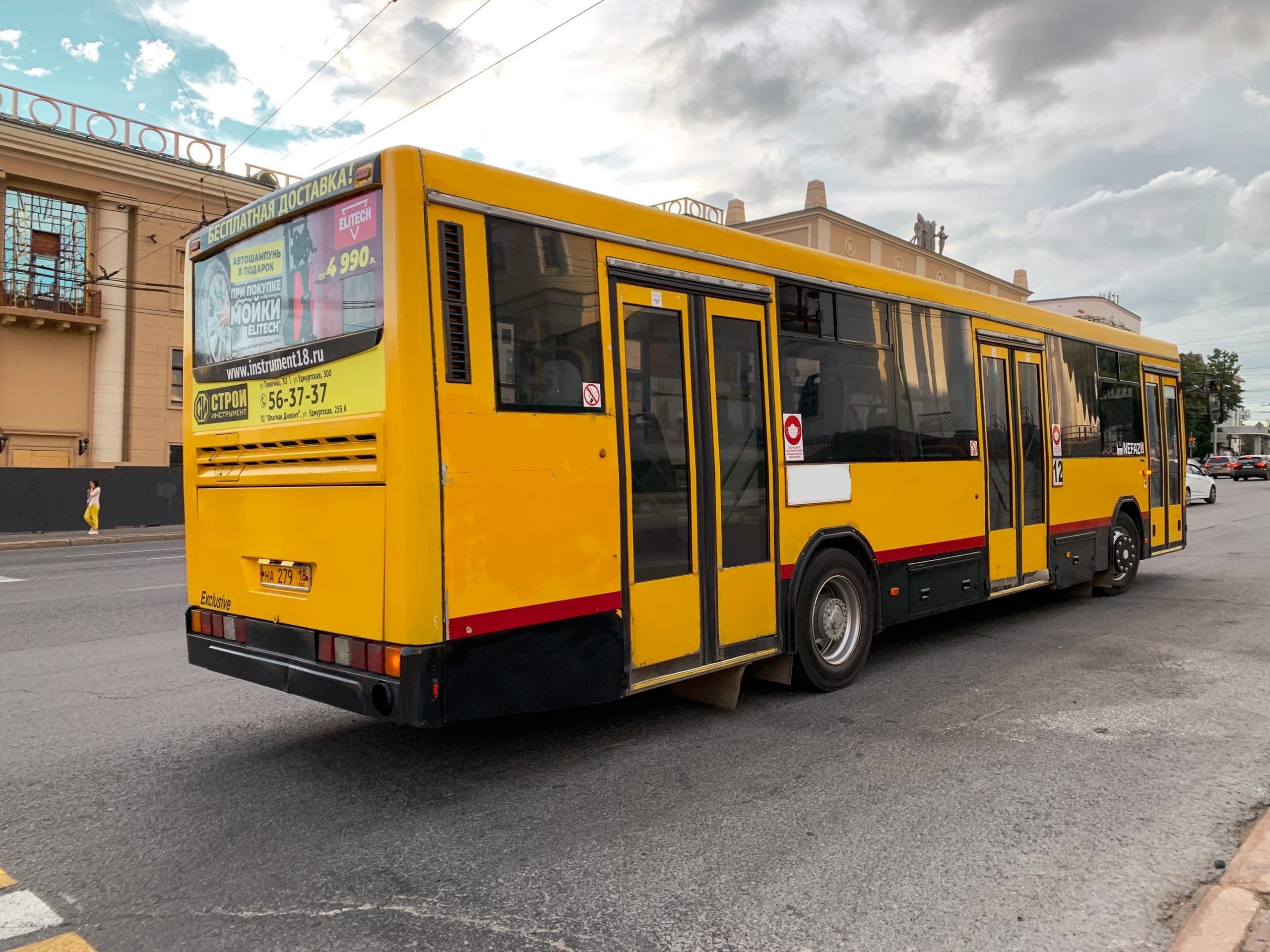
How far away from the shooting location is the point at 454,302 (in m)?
4.32

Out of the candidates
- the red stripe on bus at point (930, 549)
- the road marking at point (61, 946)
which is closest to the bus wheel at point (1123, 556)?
the red stripe on bus at point (930, 549)

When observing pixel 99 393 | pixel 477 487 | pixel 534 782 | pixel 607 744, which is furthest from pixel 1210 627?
pixel 99 393

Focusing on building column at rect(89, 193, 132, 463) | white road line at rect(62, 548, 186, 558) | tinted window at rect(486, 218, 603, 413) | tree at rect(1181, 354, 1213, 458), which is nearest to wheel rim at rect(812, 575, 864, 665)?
tinted window at rect(486, 218, 603, 413)

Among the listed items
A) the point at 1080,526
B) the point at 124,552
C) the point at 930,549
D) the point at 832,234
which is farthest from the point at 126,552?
the point at 832,234

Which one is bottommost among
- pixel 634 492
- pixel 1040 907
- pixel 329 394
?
pixel 1040 907

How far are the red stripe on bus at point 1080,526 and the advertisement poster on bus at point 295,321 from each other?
23.7 ft

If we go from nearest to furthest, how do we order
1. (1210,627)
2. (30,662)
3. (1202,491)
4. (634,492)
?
(634,492), (30,662), (1210,627), (1202,491)

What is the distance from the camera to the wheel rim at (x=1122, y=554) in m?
10.6

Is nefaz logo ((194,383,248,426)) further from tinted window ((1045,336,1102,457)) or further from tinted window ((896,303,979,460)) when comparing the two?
tinted window ((1045,336,1102,457))

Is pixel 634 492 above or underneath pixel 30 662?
above

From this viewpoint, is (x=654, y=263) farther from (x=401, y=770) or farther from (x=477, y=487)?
(x=401, y=770)

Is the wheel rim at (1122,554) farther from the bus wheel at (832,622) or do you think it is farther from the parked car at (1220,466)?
the parked car at (1220,466)

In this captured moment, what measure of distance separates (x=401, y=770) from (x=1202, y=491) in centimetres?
3102

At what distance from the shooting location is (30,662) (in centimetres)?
764
